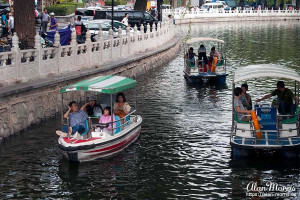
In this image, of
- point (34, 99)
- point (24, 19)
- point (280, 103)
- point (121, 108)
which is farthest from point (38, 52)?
point (280, 103)

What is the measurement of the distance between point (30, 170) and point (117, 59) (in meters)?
14.8

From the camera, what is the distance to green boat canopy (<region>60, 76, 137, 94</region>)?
16344mm

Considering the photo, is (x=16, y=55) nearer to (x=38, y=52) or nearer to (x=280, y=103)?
(x=38, y=52)

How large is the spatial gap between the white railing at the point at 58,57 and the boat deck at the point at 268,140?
746 centimetres

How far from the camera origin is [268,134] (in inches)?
628

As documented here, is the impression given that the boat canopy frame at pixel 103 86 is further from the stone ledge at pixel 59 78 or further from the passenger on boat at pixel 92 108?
the stone ledge at pixel 59 78

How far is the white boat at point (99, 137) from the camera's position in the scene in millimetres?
15266

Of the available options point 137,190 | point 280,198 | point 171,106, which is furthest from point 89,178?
point 171,106

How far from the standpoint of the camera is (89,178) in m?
14.5

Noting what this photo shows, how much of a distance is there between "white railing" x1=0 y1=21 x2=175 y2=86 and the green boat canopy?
3.10 meters

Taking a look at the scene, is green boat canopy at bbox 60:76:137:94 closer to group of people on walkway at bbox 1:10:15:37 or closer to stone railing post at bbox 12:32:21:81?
stone railing post at bbox 12:32:21:81

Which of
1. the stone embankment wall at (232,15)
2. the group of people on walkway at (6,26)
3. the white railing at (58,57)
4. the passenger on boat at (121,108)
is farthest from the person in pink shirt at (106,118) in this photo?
the stone embankment wall at (232,15)

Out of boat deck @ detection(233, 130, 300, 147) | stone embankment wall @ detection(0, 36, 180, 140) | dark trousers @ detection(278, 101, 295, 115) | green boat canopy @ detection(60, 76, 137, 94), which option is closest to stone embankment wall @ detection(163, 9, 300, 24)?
stone embankment wall @ detection(0, 36, 180, 140)

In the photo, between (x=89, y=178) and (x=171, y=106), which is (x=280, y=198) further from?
(x=171, y=106)
